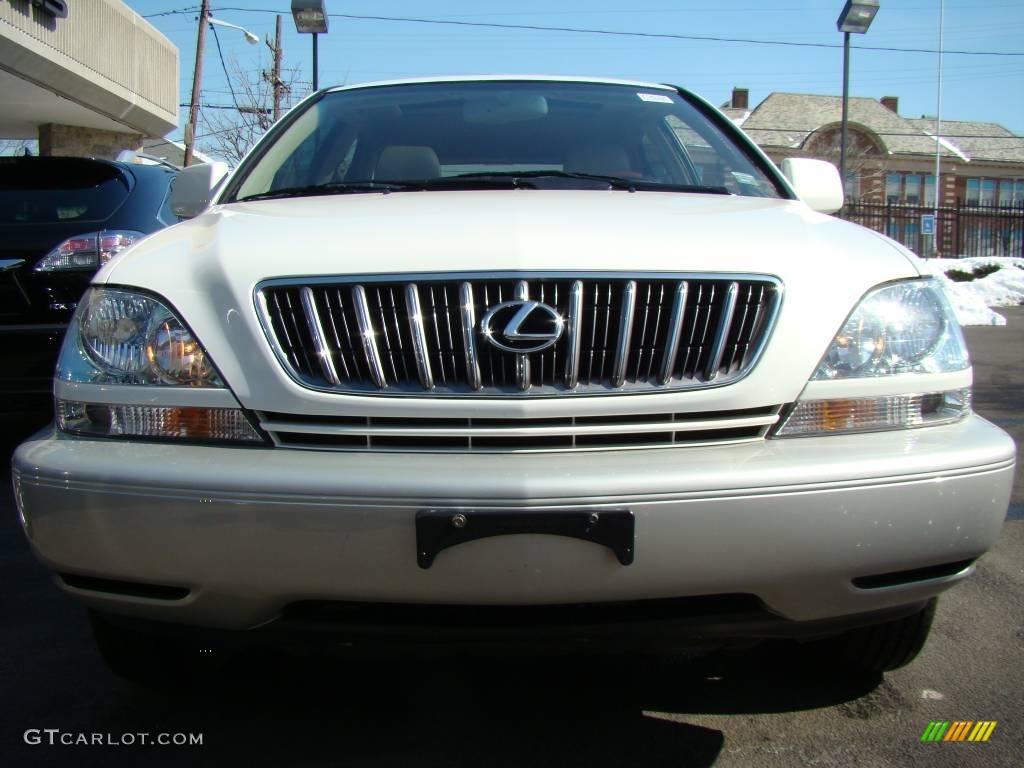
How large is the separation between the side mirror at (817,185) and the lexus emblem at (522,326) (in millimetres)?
1394

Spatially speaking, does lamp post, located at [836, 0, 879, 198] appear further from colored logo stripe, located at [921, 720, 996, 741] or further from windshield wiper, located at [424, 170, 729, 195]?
colored logo stripe, located at [921, 720, 996, 741]

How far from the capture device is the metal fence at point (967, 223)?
22547mm

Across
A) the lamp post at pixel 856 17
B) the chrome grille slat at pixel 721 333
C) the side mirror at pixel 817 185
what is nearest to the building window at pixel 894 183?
the lamp post at pixel 856 17

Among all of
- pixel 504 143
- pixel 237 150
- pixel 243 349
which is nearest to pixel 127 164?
pixel 504 143

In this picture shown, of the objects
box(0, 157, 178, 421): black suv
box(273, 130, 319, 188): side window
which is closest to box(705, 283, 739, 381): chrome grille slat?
box(273, 130, 319, 188): side window

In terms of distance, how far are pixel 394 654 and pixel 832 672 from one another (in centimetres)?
124

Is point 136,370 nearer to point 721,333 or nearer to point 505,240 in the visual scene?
point 505,240

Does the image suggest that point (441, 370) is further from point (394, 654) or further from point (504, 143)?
point (504, 143)

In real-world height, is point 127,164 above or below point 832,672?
above

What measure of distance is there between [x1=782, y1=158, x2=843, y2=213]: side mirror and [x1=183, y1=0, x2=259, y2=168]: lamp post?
2103cm

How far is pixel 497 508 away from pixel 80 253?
3.53 metres

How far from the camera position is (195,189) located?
117 inches

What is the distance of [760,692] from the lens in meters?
2.37

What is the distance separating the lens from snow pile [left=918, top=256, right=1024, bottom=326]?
12.6m
